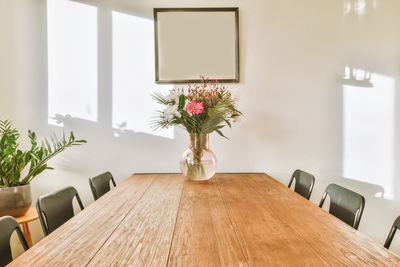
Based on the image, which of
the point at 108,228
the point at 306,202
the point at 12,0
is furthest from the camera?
the point at 12,0

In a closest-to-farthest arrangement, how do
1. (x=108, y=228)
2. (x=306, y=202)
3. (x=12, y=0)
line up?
(x=108, y=228) → (x=306, y=202) → (x=12, y=0)

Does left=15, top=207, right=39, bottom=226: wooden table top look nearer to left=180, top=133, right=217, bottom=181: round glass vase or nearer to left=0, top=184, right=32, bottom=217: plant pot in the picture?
left=0, top=184, right=32, bottom=217: plant pot

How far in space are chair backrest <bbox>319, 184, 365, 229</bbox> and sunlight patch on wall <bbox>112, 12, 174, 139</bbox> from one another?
1.53m

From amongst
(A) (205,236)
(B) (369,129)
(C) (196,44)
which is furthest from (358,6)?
(A) (205,236)

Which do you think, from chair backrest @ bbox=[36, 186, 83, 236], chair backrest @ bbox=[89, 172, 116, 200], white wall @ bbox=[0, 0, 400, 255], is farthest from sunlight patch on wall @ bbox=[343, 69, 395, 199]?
chair backrest @ bbox=[36, 186, 83, 236]

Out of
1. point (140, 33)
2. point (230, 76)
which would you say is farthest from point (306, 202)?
point (140, 33)

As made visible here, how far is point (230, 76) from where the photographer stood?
7.58 feet

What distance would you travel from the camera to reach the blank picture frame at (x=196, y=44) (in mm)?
2293

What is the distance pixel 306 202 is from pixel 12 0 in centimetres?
284

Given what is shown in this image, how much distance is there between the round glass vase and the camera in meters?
1.73

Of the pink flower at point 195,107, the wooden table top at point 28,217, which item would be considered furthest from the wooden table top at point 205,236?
the wooden table top at point 28,217

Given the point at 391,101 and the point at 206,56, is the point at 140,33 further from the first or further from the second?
the point at 391,101

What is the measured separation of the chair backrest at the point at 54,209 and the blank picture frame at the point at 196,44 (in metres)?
1.26

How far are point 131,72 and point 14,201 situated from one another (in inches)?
52.9
